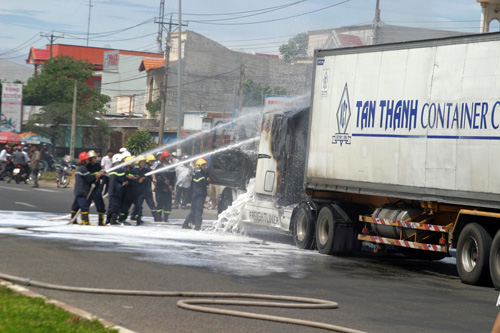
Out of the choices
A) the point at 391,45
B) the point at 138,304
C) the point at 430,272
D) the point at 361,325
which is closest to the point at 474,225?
the point at 430,272

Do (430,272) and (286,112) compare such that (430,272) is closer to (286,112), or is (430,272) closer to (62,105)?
(286,112)

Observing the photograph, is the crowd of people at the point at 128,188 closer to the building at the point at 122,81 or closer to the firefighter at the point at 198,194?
the firefighter at the point at 198,194

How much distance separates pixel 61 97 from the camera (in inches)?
3036

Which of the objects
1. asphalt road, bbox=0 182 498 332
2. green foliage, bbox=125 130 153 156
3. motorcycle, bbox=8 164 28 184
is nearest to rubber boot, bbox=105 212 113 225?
asphalt road, bbox=0 182 498 332

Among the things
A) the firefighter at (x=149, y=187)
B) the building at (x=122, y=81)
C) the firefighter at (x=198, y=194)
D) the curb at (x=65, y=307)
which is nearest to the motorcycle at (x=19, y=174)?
the firefighter at (x=149, y=187)

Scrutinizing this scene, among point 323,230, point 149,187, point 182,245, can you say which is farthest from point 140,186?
point 323,230

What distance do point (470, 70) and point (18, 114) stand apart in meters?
55.0

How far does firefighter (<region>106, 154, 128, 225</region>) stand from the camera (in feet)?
64.0

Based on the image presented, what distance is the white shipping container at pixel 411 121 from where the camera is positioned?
37.6ft

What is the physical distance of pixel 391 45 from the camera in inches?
534

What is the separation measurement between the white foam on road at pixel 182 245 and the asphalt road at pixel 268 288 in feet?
0.91

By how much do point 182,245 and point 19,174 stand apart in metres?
25.0

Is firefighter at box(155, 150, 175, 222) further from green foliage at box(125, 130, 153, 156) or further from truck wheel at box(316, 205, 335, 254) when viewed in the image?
green foliage at box(125, 130, 153, 156)

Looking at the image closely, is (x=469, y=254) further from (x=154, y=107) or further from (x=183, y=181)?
(x=154, y=107)
